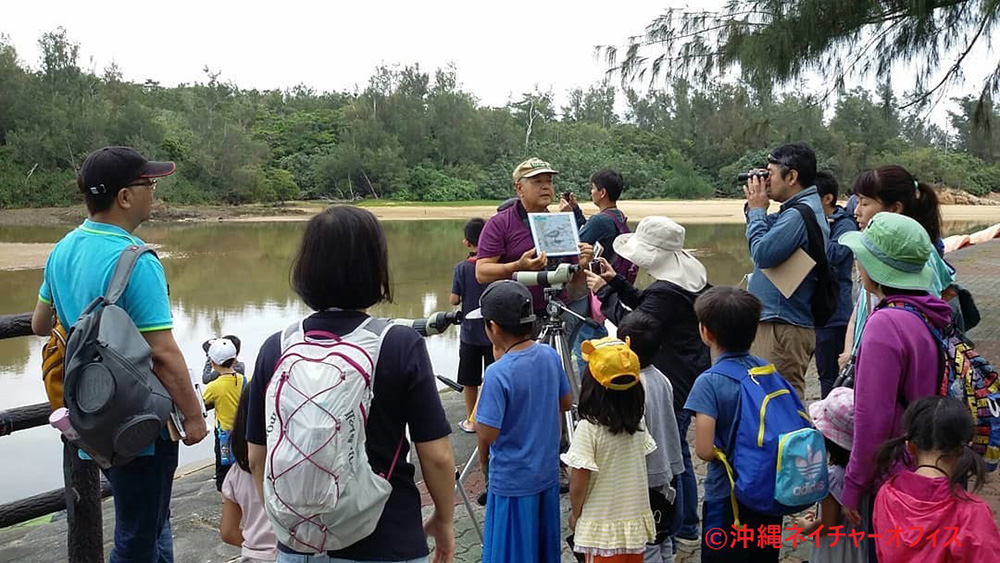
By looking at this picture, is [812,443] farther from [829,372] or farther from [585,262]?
[829,372]

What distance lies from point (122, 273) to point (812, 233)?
2.56 m

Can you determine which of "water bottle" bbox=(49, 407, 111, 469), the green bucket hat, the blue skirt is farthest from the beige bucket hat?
"water bottle" bbox=(49, 407, 111, 469)

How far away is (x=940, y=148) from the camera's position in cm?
5191

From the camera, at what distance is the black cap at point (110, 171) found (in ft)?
7.73

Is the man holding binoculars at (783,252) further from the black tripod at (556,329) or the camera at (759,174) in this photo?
the black tripod at (556,329)

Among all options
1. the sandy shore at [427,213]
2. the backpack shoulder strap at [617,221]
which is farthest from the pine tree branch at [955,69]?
the sandy shore at [427,213]

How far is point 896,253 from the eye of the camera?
2.24m

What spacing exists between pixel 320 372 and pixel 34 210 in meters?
41.3

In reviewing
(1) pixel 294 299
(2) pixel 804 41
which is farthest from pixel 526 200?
(1) pixel 294 299

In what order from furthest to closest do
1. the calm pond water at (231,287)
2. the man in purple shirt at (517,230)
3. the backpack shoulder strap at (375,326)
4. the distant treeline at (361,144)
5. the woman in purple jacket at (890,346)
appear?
the distant treeline at (361,144), the calm pond water at (231,287), the man in purple shirt at (517,230), the woman in purple jacket at (890,346), the backpack shoulder strap at (375,326)

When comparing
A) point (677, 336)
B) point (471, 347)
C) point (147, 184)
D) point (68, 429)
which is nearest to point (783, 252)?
point (677, 336)

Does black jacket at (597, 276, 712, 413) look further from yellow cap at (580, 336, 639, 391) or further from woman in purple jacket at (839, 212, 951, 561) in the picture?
woman in purple jacket at (839, 212, 951, 561)

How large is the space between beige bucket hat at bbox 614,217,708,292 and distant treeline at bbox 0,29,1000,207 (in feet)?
105

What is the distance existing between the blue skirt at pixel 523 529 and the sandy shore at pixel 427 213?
1108 inches
